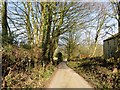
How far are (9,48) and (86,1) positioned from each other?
14618 millimetres

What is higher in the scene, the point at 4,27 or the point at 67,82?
the point at 4,27

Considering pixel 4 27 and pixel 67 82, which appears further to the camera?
pixel 4 27

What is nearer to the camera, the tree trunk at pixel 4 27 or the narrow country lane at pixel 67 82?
the narrow country lane at pixel 67 82

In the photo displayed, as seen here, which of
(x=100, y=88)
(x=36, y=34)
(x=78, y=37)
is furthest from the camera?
(x=78, y=37)

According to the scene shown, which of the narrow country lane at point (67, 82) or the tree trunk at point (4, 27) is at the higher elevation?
the tree trunk at point (4, 27)

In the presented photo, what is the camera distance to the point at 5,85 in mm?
10078

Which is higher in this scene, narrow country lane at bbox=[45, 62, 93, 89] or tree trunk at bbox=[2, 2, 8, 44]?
tree trunk at bbox=[2, 2, 8, 44]

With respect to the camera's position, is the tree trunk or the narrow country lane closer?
the narrow country lane

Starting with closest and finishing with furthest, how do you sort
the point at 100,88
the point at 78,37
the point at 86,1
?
the point at 100,88, the point at 86,1, the point at 78,37

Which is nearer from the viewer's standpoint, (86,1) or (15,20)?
(15,20)

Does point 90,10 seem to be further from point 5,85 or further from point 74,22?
point 5,85

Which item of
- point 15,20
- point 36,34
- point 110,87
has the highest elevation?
point 15,20

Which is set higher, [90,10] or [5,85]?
[90,10]

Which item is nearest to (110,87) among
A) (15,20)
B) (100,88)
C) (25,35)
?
(100,88)
